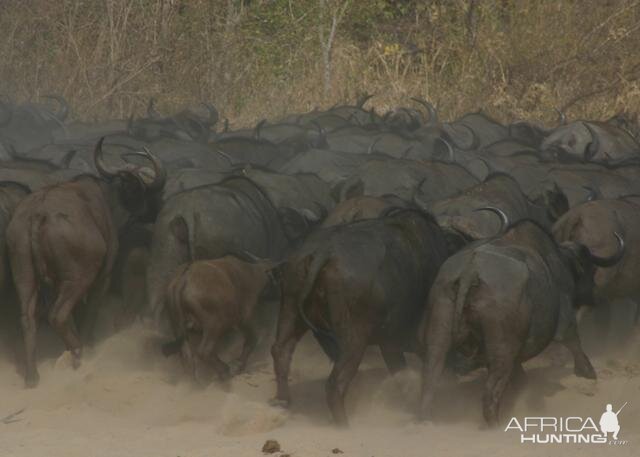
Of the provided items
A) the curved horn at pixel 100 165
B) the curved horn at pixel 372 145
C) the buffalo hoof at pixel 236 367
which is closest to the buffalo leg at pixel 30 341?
the buffalo hoof at pixel 236 367

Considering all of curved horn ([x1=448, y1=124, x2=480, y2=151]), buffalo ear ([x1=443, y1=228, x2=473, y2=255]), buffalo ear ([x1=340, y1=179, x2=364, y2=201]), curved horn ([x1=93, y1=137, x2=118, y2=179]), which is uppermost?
buffalo ear ([x1=443, y1=228, x2=473, y2=255])

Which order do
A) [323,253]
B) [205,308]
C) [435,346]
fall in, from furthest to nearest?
[205,308]
[323,253]
[435,346]

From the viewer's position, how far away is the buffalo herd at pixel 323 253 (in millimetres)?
8047

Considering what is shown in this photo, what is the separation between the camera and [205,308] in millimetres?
8594

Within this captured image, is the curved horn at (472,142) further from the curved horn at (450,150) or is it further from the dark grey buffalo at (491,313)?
the dark grey buffalo at (491,313)

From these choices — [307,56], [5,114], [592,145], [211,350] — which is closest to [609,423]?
[211,350]

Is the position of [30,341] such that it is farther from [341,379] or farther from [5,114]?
[5,114]

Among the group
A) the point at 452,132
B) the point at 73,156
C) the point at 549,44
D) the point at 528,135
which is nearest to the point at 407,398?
the point at 73,156

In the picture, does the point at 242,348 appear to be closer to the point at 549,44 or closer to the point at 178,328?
the point at 178,328

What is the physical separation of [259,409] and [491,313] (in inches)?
58.0

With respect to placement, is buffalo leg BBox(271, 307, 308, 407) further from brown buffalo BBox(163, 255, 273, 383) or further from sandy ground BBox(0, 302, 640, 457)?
brown buffalo BBox(163, 255, 273, 383)

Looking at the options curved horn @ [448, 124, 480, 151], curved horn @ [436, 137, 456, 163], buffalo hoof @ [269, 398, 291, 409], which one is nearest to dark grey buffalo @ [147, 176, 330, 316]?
buffalo hoof @ [269, 398, 291, 409]

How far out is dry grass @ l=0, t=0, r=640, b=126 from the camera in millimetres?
19562

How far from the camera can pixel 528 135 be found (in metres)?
16.9
